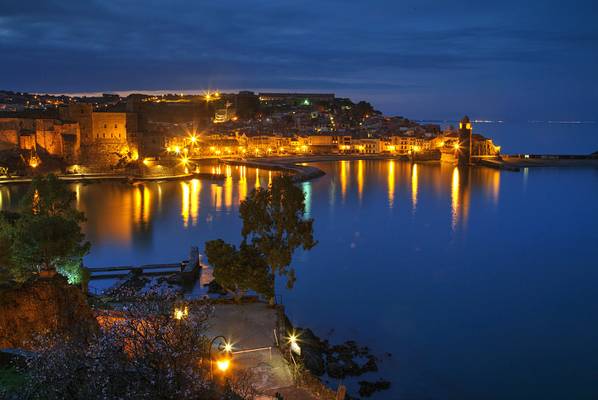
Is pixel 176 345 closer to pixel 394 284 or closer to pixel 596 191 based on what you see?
pixel 394 284

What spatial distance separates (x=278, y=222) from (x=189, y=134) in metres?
33.5

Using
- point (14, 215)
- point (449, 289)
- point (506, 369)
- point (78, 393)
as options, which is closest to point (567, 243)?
point (449, 289)

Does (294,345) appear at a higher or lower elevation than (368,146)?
lower

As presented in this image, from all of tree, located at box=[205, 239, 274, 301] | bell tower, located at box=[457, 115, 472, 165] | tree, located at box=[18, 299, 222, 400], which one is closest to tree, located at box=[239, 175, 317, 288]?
tree, located at box=[205, 239, 274, 301]

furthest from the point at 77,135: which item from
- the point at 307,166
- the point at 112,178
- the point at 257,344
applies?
the point at 257,344

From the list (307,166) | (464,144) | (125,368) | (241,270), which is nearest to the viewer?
(125,368)

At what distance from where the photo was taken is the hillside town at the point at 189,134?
74.0 feet

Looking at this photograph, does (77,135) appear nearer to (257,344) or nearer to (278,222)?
(278,222)

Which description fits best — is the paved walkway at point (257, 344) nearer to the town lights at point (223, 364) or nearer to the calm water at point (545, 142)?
the town lights at point (223, 364)

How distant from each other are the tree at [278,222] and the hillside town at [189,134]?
702 inches

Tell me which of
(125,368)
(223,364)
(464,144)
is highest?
(464,144)

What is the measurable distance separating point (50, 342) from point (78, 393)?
3.17ft

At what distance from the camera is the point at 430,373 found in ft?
20.1

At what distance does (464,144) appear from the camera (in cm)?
3544
